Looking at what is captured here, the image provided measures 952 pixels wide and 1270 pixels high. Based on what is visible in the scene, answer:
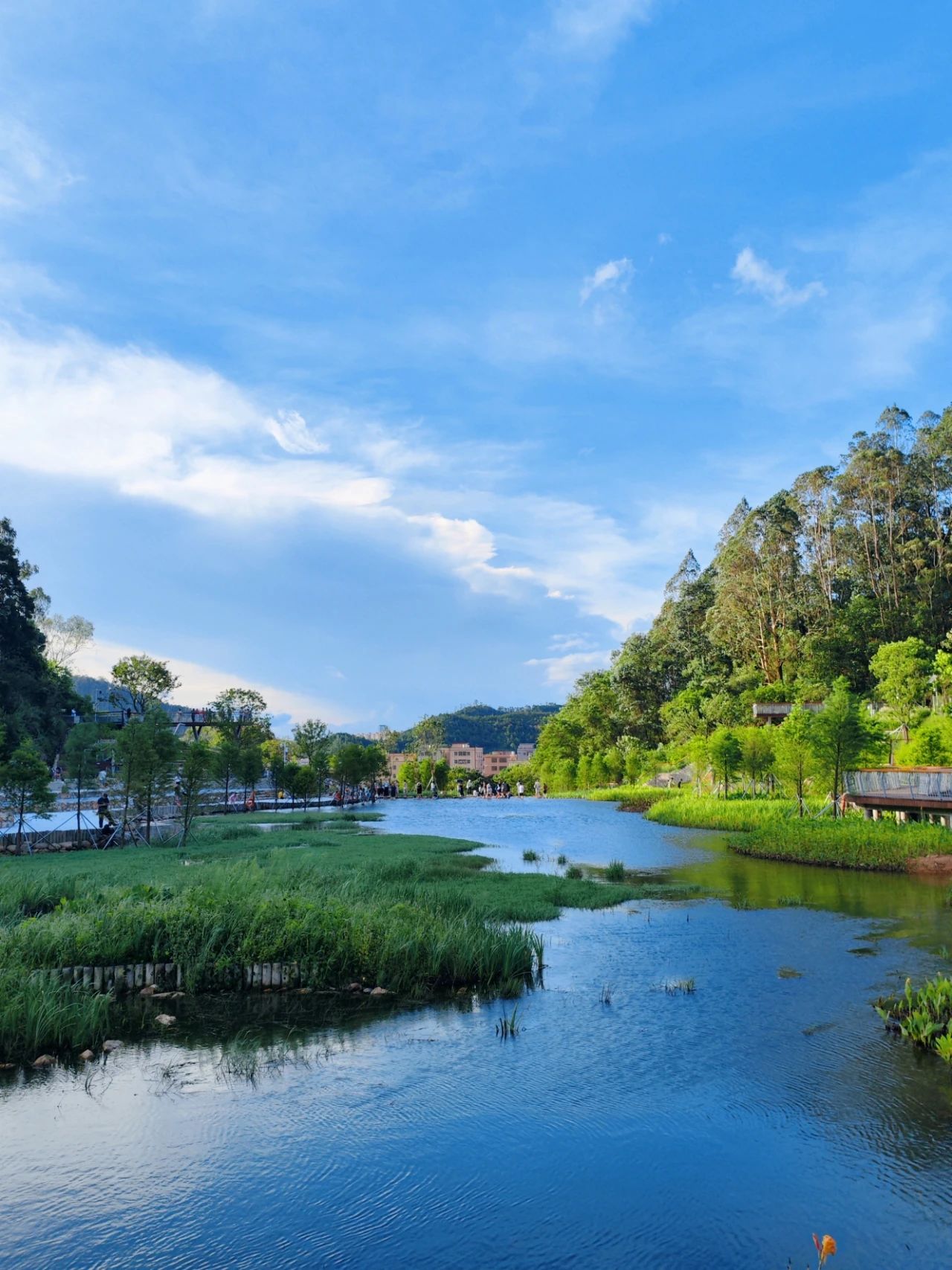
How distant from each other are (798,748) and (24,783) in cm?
3302

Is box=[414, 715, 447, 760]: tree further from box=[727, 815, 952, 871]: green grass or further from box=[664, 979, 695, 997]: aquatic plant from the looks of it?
box=[664, 979, 695, 997]: aquatic plant

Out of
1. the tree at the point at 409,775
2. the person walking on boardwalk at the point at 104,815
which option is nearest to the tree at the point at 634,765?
the tree at the point at 409,775

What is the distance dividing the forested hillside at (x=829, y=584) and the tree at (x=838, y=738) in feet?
98.1

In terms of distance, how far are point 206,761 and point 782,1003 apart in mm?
27855

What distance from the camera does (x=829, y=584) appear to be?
78.6 m

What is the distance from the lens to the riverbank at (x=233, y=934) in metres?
11.8

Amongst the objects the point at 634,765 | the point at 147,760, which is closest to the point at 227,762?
the point at 147,760

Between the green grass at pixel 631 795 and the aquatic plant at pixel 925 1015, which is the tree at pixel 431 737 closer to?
the green grass at pixel 631 795

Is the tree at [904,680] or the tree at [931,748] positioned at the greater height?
the tree at [904,680]

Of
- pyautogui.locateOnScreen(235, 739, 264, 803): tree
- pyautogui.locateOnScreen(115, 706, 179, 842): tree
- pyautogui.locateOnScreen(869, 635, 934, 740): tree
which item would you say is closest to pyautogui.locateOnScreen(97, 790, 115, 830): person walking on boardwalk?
pyautogui.locateOnScreen(115, 706, 179, 842): tree

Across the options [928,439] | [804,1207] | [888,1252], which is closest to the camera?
[888,1252]

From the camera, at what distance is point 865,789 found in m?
35.7

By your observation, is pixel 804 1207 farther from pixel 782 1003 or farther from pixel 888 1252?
pixel 782 1003

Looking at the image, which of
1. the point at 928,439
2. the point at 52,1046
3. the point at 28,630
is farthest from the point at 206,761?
the point at 928,439
